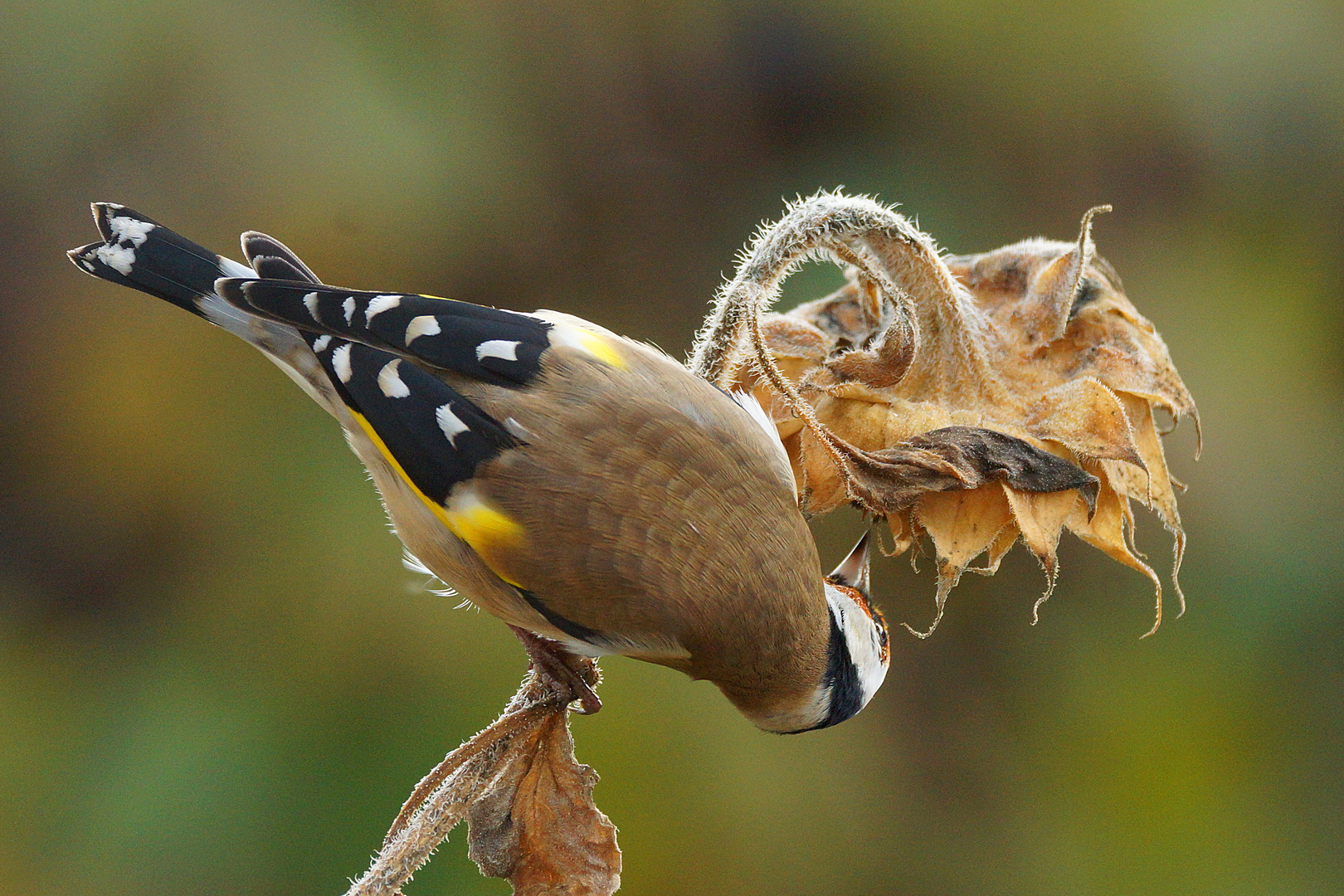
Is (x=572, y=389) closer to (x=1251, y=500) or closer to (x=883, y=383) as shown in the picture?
(x=883, y=383)

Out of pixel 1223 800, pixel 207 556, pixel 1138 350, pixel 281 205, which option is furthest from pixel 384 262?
pixel 1223 800

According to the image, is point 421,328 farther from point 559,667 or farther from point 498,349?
point 559,667

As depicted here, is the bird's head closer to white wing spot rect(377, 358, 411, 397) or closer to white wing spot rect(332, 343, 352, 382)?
white wing spot rect(377, 358, 411, 397)

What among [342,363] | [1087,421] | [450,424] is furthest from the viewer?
[342,363]

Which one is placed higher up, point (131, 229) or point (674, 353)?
point (131, 229)

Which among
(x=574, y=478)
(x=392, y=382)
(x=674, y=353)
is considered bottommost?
(x=674, y=353)

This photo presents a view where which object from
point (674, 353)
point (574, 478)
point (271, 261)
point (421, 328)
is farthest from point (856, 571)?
point (674, 353)

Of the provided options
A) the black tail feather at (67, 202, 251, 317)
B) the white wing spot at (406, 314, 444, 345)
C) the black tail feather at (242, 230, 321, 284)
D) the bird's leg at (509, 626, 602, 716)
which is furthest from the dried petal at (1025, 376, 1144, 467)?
the black tail feather at (67, 202, 251, 317)
